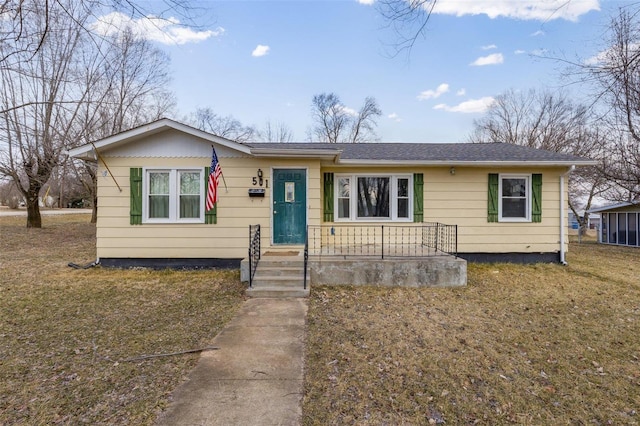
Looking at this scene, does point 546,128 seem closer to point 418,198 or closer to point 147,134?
point 418,198

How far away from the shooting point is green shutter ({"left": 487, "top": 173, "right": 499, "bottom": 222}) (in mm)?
8398

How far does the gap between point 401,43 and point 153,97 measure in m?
19.1

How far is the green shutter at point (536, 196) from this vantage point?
838cm

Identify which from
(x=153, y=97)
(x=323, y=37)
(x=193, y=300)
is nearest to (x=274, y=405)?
(x=193, y=300)

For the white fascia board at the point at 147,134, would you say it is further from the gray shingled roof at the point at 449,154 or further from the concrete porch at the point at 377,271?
the concrete porch at the point at 377,271

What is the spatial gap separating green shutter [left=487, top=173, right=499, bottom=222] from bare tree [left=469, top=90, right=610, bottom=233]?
1389 cm

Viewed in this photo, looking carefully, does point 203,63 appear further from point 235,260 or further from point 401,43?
point 401,43

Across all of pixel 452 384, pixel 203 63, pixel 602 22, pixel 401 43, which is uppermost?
pixel 203 63

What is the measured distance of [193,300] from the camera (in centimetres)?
550

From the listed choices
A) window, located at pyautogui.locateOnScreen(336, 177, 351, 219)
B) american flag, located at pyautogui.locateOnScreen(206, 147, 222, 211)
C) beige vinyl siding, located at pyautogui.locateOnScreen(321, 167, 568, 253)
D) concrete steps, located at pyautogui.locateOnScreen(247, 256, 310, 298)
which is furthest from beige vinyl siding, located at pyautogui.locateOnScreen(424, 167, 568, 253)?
american flag, located at pyautogui.locateOnScreen(206, 147, 222, 211)

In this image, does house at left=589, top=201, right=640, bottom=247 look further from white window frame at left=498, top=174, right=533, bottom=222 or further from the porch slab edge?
the porch slab edge

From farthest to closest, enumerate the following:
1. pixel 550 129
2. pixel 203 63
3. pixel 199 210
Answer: pixel 550 129
pixel 199 210
pixel 203 63

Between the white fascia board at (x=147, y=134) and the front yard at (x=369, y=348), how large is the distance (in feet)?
9.36

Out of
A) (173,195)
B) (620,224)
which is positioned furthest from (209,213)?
(620,224)
